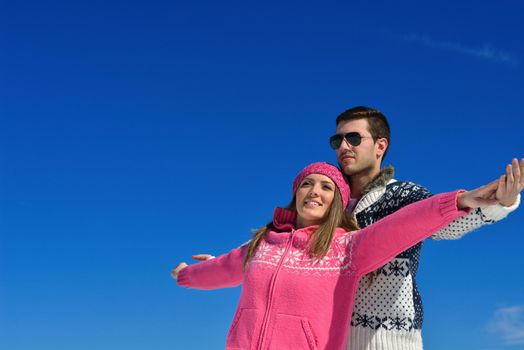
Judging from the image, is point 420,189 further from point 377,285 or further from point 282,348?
point 282,348

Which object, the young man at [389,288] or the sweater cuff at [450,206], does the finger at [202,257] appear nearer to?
the young man at [389,288]

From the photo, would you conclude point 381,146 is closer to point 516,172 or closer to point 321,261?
point 321,261

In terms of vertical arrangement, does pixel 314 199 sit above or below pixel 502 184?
above

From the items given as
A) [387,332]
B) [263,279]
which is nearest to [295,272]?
[263,279]

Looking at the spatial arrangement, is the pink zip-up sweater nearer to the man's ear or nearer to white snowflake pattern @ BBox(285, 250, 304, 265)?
white snowflake pattern @ BBox(285, 250, 304, 265)

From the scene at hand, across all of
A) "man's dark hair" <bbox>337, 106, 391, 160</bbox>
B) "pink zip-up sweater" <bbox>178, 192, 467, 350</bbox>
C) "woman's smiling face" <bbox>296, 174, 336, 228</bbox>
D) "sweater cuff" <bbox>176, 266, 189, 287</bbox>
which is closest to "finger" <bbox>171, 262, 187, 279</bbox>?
"sweater cuff" <bbox>176, 266, 189, 287</bbox>

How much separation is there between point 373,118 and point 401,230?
225 cm

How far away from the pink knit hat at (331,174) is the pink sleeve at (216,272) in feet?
4.24

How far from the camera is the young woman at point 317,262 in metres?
6.31

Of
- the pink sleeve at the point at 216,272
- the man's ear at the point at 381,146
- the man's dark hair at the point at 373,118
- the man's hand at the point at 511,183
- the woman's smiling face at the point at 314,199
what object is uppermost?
the man's dark hair at the point at 373,118

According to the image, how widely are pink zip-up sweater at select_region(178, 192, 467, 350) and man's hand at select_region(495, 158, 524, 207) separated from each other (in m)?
0.70

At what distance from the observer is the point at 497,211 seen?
5824mm

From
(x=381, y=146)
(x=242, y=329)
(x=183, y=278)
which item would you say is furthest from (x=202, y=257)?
(x=381, y=146)

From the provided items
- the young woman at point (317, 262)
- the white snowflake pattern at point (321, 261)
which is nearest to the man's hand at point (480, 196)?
the young woman at point (317, 262)
